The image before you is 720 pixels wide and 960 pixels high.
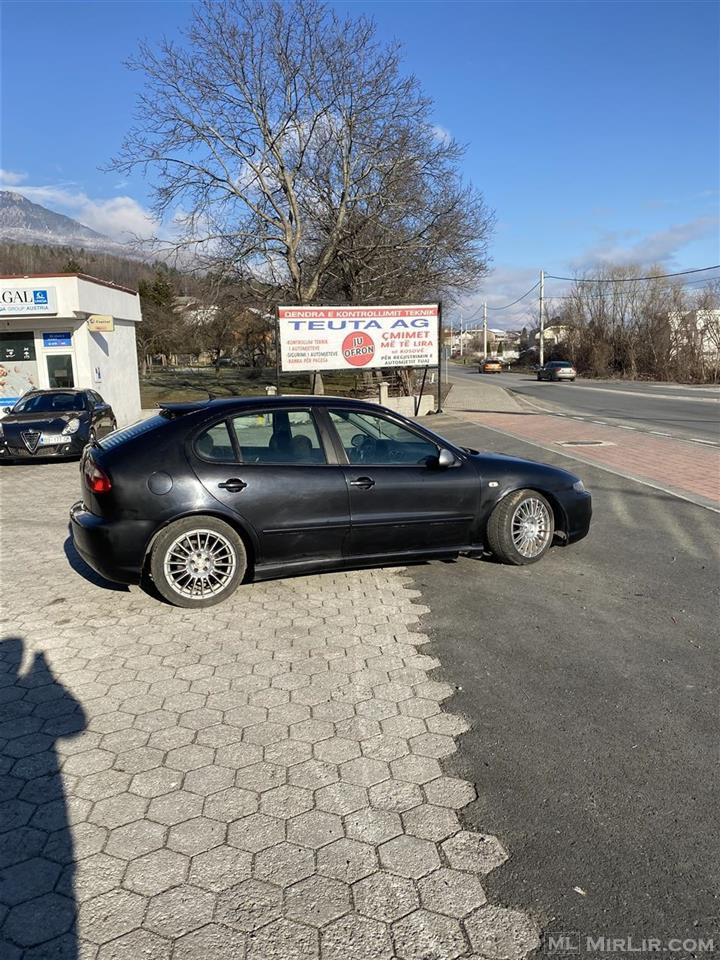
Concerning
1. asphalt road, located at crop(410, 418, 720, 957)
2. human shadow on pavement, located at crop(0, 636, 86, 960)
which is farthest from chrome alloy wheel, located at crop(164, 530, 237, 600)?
asphalt road, located at crop(410, 418, 720, 957)

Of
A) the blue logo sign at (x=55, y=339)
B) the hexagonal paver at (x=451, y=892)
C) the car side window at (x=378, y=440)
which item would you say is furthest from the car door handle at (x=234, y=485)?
the blue logo sign at (x=55, y=339)

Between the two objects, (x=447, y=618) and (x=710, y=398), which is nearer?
(x=447, y=618)

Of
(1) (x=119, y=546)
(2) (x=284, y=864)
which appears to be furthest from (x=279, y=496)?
(2) (x=284, y=864)

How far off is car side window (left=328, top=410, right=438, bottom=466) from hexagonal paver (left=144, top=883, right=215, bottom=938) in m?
3.40

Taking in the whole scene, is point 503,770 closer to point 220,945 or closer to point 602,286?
point 220,945

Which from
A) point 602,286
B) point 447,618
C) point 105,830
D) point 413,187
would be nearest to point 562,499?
point 447,618

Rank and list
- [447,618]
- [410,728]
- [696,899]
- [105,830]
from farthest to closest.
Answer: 1. [447,618]
2. [410,728]
3. [105,830]
4. [696,899]

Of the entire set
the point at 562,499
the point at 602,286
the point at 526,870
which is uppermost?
the point at 602,286

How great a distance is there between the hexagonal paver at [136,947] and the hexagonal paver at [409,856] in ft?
2.51

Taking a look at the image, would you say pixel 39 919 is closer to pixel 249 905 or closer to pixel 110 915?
pixel 110 915

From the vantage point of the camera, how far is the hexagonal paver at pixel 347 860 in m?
2.32

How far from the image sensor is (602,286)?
5744 cm

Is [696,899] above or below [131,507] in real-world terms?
below

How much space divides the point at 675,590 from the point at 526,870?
341cm
